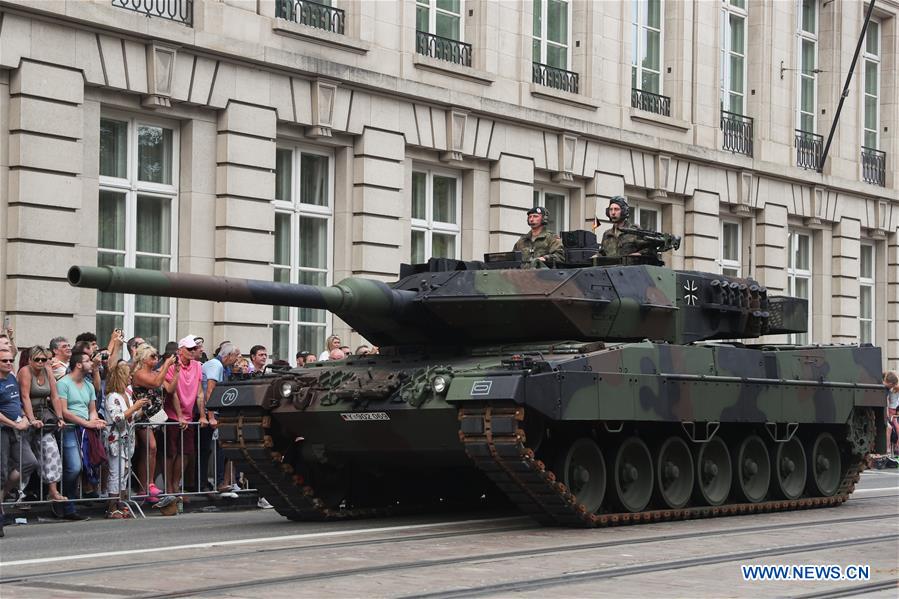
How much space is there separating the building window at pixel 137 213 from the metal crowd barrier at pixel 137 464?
4.41 metres

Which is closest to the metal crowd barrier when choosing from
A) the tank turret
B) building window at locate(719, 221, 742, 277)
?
the tank turret

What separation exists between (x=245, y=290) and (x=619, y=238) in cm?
516

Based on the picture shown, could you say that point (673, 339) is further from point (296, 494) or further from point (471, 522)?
point (296, 494)

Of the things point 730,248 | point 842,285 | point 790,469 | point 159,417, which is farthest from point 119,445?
point 842,285

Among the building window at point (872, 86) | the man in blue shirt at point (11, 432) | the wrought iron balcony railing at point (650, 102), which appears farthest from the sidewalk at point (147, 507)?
the building window at point (872, 86)

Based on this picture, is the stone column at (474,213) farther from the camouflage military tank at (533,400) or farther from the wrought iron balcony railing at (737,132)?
the camouflage military tank at (533,400)

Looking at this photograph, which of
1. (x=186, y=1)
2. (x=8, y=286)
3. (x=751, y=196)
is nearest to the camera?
(x=8, y=286)

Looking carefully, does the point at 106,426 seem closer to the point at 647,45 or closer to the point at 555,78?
the point at 555,78

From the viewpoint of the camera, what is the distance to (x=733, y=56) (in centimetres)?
3581

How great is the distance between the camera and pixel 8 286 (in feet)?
68.0

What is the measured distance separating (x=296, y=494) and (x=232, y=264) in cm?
798

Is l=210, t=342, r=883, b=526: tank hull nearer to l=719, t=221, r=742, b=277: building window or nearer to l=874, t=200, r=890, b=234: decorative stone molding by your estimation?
l=719, t=221, r=742, b=277: building window

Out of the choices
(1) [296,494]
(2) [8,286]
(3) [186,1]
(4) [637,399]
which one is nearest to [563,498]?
(4) [637,399]

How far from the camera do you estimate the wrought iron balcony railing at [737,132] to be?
35.0m
